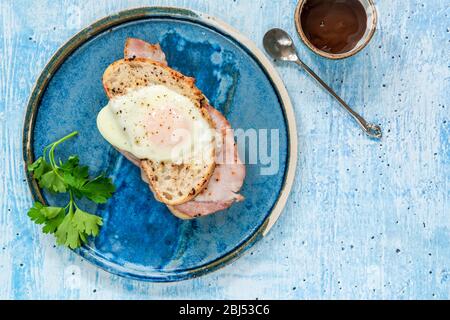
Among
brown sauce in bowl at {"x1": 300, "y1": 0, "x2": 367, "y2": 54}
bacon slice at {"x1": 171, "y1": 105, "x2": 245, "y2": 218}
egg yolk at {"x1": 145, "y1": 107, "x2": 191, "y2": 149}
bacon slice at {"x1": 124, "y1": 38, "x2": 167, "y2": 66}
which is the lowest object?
bacon slice at {"x1": 171, "y1": 105, "x2": 245, "y2": 218}

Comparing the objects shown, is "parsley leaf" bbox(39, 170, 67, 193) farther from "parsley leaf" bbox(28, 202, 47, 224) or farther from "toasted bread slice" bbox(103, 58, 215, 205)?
"toasted bread slice" bbox(103, 58, 215, 205)

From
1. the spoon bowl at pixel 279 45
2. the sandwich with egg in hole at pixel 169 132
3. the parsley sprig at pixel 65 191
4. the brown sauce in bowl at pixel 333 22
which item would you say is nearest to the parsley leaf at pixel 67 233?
the parsley sprig at pixel 65 191

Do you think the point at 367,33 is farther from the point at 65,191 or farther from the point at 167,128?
the point at 65,191

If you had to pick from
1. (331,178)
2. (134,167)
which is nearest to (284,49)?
(331,178)

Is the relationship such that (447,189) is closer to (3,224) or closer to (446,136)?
(446,136)

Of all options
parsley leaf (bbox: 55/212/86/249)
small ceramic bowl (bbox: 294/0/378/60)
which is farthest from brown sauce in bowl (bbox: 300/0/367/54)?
parsley leaf (bbox: 55/212/86/249)

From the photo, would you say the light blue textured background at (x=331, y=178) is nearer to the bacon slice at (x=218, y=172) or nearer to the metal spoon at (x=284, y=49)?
the metal spoon at (x=284, y=49)
